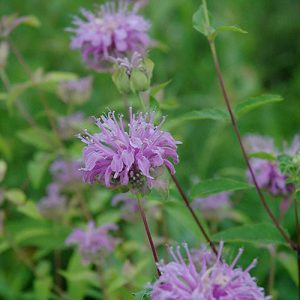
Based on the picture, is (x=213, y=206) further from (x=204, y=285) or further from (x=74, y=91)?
(x=204, y=285)

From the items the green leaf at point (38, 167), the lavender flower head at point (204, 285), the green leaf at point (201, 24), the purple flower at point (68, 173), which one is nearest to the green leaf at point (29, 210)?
the green leaf at point (38, 167)

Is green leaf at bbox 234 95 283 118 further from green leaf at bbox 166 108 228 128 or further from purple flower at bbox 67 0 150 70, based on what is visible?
purple flower at bbox 67 0 150 70

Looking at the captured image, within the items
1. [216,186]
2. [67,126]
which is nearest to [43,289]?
[67,126]

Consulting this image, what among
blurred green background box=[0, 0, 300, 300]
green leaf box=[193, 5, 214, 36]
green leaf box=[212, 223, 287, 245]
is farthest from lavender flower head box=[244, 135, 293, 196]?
blurred green background box=[0, 0, 300, 300]

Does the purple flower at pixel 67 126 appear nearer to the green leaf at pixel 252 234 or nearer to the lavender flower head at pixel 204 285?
the green leaf at pixel 252 234

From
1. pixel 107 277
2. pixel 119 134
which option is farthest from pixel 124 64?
pixel 107 277

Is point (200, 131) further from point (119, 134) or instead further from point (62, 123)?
point (119, 134)
